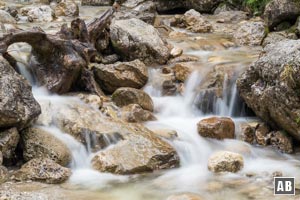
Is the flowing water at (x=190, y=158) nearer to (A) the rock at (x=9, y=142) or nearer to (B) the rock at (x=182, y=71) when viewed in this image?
(B) the rock at (x=182, y=71)

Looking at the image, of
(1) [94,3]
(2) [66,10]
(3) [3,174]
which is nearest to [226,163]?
(3) [3,174]

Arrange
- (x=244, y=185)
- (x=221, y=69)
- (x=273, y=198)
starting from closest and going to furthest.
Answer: (x=273, y=198), (x=244, y=185), (x=221, y=69)

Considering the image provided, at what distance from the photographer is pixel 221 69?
340 inches

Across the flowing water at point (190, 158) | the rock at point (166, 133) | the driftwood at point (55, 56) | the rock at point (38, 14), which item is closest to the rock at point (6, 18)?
the rock at point (38, 14)

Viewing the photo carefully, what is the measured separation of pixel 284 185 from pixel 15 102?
3.59 m

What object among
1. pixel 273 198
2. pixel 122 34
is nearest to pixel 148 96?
pixel 122 34

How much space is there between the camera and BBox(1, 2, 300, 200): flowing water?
208 inches

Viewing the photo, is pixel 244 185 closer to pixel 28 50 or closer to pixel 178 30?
pixel 28 50

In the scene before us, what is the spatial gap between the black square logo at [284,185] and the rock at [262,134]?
52.4 inches

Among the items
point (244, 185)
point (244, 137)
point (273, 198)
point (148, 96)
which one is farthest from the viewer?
point (148, 96)

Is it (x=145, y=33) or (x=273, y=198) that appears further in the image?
(x=145, y=33)

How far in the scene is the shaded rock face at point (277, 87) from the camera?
6523mm

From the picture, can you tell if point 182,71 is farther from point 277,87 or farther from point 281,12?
point 281,12

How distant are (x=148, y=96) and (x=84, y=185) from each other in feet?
9.10
